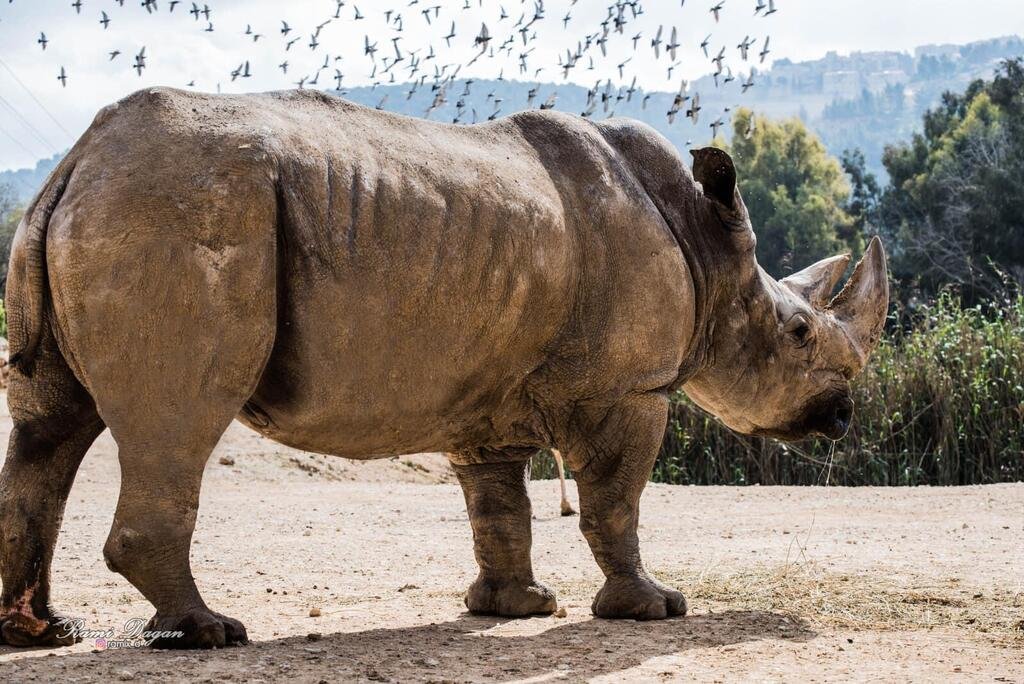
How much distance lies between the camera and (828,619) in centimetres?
648

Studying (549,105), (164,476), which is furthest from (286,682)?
(549,105)

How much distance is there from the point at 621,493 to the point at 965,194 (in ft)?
97.9

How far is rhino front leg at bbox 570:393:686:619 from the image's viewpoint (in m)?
6.39

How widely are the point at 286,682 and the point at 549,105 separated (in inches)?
191

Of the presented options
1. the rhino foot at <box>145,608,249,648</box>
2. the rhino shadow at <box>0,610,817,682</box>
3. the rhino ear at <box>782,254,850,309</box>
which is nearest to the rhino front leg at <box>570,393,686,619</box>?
the rhino shadow at <box>0,610,817,682</box>

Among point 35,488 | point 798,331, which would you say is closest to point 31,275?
point 35,488

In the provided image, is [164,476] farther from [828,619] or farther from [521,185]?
[828,619]

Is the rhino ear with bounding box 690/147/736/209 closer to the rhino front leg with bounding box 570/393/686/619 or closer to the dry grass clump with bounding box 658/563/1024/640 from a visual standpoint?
the rhino front leg with bounding box 570/393/686/619

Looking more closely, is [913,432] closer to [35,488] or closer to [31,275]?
[35,488]

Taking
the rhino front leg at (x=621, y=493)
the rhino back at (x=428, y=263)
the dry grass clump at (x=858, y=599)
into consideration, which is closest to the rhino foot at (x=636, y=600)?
the rhino front leg at (x=621, y=493)

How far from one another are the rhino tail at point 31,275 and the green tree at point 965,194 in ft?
79.7

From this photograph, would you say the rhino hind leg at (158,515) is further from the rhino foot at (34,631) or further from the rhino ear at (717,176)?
the rhino ear at (717,176)

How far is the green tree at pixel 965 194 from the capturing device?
32.0 m

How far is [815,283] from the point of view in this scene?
7.37 metres
